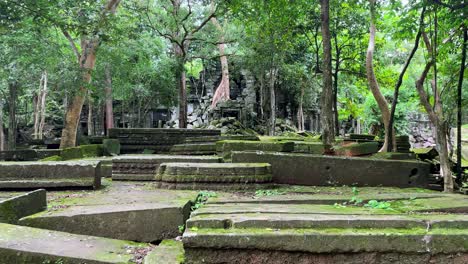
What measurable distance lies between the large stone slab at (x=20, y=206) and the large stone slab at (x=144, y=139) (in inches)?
282

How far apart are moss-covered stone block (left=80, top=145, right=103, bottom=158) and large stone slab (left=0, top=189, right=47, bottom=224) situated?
5926mm

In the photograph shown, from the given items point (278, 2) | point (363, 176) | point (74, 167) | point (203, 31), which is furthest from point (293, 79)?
point (74, 167)

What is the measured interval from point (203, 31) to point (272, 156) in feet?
50.5

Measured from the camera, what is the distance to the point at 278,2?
1102 centimetres

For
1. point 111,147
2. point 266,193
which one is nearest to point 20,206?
point 266,193

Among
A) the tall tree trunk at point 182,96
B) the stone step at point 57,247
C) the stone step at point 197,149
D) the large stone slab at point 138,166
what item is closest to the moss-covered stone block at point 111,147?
the stone step at point 197,149

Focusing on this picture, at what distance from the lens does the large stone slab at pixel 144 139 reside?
10820 millimetres

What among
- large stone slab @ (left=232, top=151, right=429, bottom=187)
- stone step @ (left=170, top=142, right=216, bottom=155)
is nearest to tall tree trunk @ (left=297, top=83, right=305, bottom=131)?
stone step @ (left=170, top=142, right=216, bottom=155)

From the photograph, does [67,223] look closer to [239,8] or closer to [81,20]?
[81,20]

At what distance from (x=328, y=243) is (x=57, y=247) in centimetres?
190

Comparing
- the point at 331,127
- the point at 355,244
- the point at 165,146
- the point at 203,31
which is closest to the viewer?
the point at 355,244

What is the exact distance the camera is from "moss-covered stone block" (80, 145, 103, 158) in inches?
371

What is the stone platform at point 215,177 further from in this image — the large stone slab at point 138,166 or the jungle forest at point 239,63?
the jungle forest at point 239,63

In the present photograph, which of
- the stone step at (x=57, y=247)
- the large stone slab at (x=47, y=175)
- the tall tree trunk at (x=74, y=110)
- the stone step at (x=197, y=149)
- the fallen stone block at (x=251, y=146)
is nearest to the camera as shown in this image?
the stone step at (x=57, y=247)
